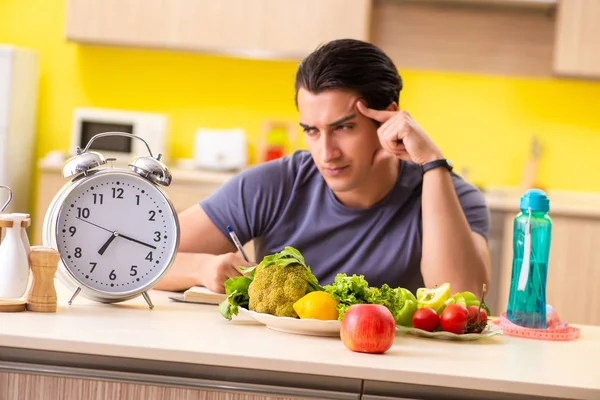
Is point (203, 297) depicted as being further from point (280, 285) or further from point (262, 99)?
point (262, 99)

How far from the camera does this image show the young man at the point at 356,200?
2209 millimetres

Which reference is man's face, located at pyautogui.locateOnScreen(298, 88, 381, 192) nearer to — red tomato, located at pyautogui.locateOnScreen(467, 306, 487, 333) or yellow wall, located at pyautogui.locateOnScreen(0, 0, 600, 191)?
red tomato, located at pyautogui.locateOnScreen(467, 306, 487, 333)

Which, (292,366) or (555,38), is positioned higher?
(555,38)

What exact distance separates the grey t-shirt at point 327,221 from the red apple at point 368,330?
0.78m

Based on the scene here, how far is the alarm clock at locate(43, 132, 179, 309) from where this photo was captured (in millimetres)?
1794

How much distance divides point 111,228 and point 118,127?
292 centimetres

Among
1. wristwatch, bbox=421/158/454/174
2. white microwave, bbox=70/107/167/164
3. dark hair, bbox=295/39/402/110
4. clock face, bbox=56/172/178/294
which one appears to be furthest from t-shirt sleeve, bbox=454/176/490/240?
white microwave, bbox=70/107/167/164

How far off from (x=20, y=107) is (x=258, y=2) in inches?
52.7

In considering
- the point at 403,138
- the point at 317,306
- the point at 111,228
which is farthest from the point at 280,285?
the point at 403,138

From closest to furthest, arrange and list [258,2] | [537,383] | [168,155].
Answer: [537,383]
[258,2]
[168,155]

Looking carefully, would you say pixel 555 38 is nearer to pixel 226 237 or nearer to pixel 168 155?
pixel 168 155

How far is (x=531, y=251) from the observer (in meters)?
1.82

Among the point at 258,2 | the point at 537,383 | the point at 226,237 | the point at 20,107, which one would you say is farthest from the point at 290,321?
the point at 20,107

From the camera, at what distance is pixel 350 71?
227cm
